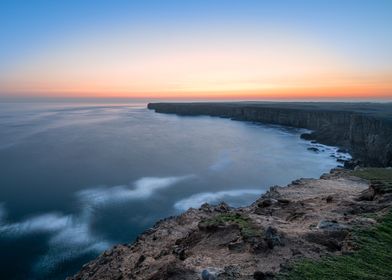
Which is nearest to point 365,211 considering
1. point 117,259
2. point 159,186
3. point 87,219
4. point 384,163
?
point 117,259

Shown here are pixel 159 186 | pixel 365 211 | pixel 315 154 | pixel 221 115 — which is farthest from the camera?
pixel 221 115

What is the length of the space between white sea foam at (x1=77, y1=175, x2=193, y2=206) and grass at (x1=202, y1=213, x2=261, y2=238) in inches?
668

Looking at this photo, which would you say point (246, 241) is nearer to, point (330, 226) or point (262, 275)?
point (262, 275)

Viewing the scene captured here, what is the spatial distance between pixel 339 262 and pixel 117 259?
26.1 feet

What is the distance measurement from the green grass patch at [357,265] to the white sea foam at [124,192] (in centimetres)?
2161

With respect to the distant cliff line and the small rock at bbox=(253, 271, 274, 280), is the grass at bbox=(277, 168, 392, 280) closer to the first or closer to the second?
the small rock at bbox=(253, 271, 274, 280)

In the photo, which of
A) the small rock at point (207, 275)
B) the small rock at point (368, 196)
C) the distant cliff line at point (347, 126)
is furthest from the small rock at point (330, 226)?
the distant cliff line at point (347, 126)

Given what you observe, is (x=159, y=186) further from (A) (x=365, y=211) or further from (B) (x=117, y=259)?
(A) (x=365, y=211)

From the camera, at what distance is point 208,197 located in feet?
94.0

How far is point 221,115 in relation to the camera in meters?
138

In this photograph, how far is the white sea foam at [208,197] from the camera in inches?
1032

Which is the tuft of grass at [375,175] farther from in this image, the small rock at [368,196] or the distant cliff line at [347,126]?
the distant cliff line at [347,126]

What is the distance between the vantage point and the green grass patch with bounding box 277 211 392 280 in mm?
6807

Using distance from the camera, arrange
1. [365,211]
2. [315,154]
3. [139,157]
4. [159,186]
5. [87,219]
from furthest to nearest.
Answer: [315,154]
[139,157]
[159,186]
[87,219]
[365,211]
